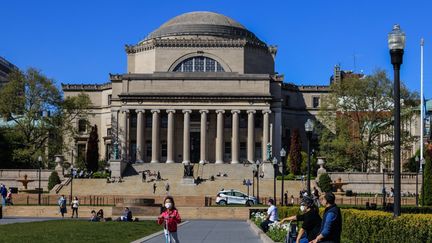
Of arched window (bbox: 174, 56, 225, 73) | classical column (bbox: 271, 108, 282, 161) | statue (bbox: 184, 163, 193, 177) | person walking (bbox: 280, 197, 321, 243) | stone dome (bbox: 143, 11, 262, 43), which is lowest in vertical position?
statue (bbox: 184, 163, 193, 177)

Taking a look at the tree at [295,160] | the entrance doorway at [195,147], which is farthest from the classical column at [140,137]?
the tree at [295,160]

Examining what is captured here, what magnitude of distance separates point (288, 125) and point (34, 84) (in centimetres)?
3728

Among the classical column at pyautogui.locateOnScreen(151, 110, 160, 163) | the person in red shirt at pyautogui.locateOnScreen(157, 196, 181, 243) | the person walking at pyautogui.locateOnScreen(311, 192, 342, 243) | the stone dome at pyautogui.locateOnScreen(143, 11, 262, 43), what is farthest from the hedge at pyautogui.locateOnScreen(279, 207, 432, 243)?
the stone dome at pyautogui.locateOnScreen(143, 11, 262, 43)

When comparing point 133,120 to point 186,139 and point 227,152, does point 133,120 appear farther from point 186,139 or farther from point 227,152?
point 227,152

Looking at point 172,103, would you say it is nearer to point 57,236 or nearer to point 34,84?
point 34,84

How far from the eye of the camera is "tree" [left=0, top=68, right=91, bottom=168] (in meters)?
91.6

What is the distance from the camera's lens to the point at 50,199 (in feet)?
232

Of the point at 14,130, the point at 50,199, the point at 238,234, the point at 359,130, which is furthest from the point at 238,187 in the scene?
the point at 238,234

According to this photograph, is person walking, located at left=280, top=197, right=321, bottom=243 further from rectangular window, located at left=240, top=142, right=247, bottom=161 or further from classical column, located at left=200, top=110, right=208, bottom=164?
rectangular window, located at left=240, top=142, right=247, bottom=161

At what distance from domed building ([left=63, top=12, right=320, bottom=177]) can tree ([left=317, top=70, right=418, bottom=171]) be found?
43.9ft

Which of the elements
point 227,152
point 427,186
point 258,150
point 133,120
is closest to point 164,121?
point 133,120

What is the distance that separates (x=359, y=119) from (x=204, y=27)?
103 feet

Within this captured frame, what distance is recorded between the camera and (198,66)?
109625 mm

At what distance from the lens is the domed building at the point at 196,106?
100812 mm
